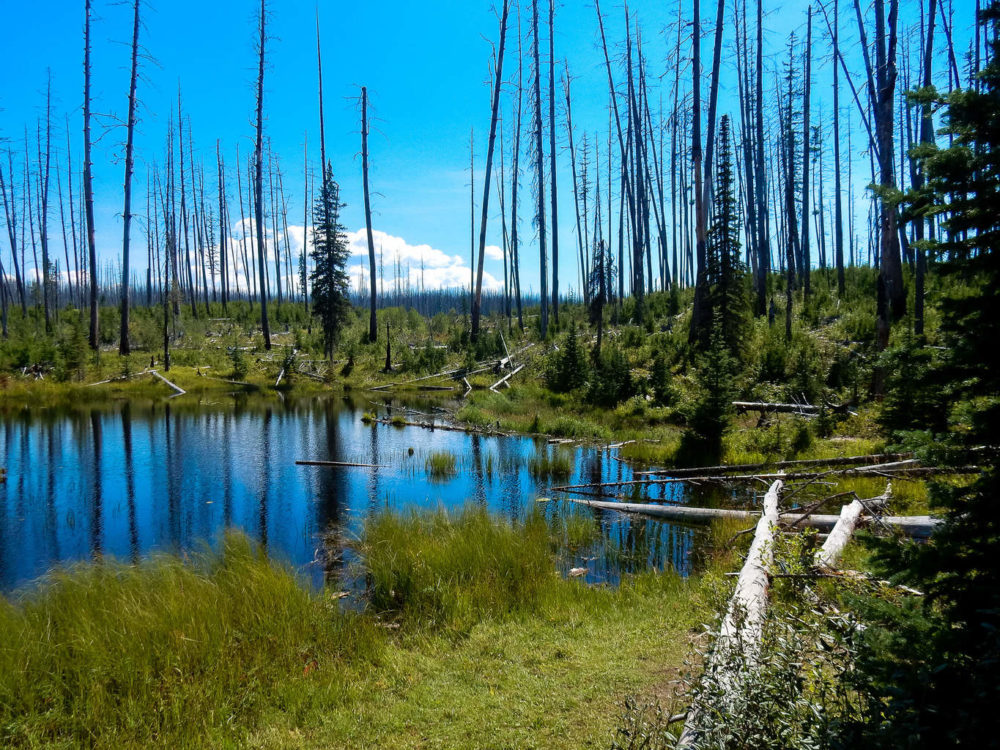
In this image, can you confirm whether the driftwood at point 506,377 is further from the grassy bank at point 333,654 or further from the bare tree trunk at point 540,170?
the grassy bank at point 333,654

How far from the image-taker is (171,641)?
458 centimetres

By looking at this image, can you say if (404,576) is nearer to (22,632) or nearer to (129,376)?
(22,632)

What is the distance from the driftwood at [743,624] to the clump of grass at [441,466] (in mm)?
6976

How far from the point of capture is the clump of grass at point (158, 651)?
12.7 ft

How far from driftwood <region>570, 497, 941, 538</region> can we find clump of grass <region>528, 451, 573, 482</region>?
1.66m

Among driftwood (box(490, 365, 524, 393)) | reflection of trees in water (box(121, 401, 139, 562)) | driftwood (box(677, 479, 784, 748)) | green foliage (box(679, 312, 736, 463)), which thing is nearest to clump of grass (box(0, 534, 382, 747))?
reflection of trees in water (box(121, 401, 139, 562))

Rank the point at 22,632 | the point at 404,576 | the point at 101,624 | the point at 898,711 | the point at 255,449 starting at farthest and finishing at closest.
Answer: the point at 255,449 → the point at 404,576 → the point at 101,624 → the point at 22,632 → the point at 898,711

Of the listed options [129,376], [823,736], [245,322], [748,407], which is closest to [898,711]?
[823,736]

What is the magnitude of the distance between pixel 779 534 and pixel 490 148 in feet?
90.0

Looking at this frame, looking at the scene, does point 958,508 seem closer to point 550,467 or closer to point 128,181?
point 550,467

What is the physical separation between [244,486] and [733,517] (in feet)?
29.6

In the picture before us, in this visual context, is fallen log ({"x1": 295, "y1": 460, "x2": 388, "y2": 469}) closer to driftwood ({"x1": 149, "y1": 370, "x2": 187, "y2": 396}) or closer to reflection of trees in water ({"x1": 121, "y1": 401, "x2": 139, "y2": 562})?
reflection of trees in water ({"x1": 121, "y1": 401, "x2": 139, "y2": 562})

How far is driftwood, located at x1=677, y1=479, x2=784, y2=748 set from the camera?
2927mm

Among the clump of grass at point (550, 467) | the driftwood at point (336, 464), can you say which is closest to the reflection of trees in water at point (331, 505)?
the driftwood at point (336, 464)
